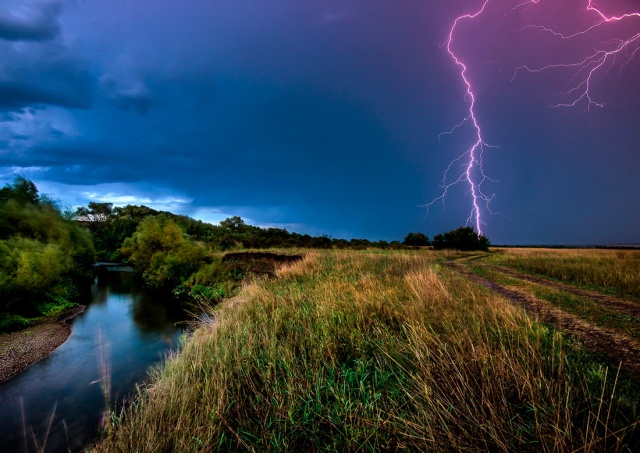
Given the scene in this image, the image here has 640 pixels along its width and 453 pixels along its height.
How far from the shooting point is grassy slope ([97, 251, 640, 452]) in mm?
2436

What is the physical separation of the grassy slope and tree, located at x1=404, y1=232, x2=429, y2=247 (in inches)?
2564

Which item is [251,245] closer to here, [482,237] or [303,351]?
[303,351]

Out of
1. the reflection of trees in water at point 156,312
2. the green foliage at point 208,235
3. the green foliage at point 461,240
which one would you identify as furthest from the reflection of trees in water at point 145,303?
the green foliage at point 461,240

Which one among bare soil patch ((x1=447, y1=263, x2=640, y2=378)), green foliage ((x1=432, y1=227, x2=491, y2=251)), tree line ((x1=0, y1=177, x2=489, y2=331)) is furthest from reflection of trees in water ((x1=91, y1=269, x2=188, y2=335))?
green foliage ((x1=432, y1=227, x2=491, y2=251))

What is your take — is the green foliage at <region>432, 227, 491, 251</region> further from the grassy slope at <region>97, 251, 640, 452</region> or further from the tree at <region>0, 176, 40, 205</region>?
the tree at <region>0, 176, 40, 205</region>

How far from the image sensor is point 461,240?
5934 cm

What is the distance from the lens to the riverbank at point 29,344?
34.1 ft

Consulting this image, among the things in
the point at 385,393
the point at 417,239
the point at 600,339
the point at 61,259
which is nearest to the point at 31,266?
the point at 61,259

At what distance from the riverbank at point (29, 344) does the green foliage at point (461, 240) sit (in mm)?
59781

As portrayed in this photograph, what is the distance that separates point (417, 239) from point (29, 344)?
223 feet

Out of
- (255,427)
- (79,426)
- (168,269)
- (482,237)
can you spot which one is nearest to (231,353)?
(255,427)

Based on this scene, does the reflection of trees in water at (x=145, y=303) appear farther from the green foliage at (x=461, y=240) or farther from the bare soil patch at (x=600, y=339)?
the green foliage at (x=461, y=240)

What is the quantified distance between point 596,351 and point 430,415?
13.6 ft

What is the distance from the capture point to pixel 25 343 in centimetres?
1250
